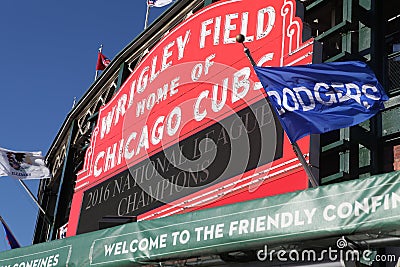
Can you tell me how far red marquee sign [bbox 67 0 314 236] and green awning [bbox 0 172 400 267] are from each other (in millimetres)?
1794

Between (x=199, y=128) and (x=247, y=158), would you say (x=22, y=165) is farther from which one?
(x=247, y=158)

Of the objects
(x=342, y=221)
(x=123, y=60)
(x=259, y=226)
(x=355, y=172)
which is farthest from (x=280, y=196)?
(x=123, y=60)

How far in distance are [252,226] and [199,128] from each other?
513cm

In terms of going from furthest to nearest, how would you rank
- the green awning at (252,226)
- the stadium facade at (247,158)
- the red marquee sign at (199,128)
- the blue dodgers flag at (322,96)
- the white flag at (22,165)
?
1. the white flag at (22,165)
2. the red marquee sign at (199,128)
3. the blue dodgers flag at (322,96)
4. the stadium facade at (247,158)
5. the green awning at (252,226)

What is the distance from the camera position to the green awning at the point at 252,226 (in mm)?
6660

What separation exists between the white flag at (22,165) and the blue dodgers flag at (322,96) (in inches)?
588

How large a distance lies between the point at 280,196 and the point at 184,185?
5.10m

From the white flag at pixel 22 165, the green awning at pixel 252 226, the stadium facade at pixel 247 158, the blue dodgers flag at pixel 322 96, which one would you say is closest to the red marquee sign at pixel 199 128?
the stadium facade at pixel 247 158

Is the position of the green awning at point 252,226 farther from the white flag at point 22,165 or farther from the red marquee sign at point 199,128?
the white flag at point 22,165

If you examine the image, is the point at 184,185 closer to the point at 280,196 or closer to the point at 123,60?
the point at 280,196

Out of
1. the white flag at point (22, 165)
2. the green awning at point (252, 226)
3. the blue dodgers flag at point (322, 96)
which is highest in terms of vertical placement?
the white flag at point (22, 165)

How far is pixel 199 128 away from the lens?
12695mm

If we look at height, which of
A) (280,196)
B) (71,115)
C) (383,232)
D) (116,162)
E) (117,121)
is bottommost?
(383,232)

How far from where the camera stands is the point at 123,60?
19797mm
